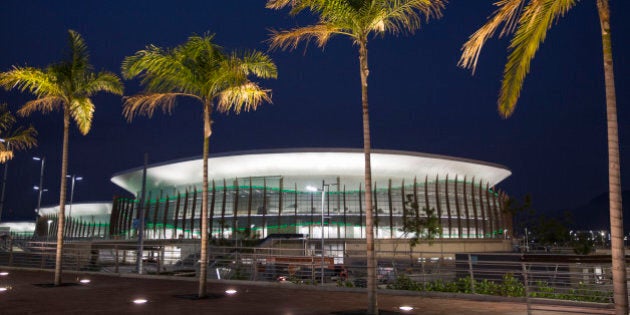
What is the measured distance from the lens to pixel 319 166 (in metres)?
73.7

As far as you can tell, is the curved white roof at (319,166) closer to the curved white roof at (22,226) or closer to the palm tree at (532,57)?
the palm tree at (532,57)

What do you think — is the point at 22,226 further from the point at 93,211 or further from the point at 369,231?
the point at 369,231

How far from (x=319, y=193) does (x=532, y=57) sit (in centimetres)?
6686

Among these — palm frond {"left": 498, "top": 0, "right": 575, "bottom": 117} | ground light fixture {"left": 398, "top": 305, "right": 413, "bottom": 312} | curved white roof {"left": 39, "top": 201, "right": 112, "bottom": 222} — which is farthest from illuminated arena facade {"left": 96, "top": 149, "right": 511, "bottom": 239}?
palm frond {"left": 498, "top": 0, "right": 575, "bottom": 117}

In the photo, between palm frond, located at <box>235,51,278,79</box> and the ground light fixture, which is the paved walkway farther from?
palm frond, located at <box>235,51,278,79</box>

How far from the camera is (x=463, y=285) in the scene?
639 inches

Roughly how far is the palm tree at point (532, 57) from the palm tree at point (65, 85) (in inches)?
571

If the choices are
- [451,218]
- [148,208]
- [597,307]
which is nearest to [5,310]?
[597,307]

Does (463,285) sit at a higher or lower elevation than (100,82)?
lower

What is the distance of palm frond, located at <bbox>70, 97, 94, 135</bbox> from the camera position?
19.0 m

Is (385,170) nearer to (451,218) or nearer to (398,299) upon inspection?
(451,218)

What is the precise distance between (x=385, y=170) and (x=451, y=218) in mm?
12192

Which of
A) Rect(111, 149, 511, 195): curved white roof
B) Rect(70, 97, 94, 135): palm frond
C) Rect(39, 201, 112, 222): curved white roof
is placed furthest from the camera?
Rect(39, 201, 112, 222): curved white roof

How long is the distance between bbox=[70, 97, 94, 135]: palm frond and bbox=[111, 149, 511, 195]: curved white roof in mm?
51042
